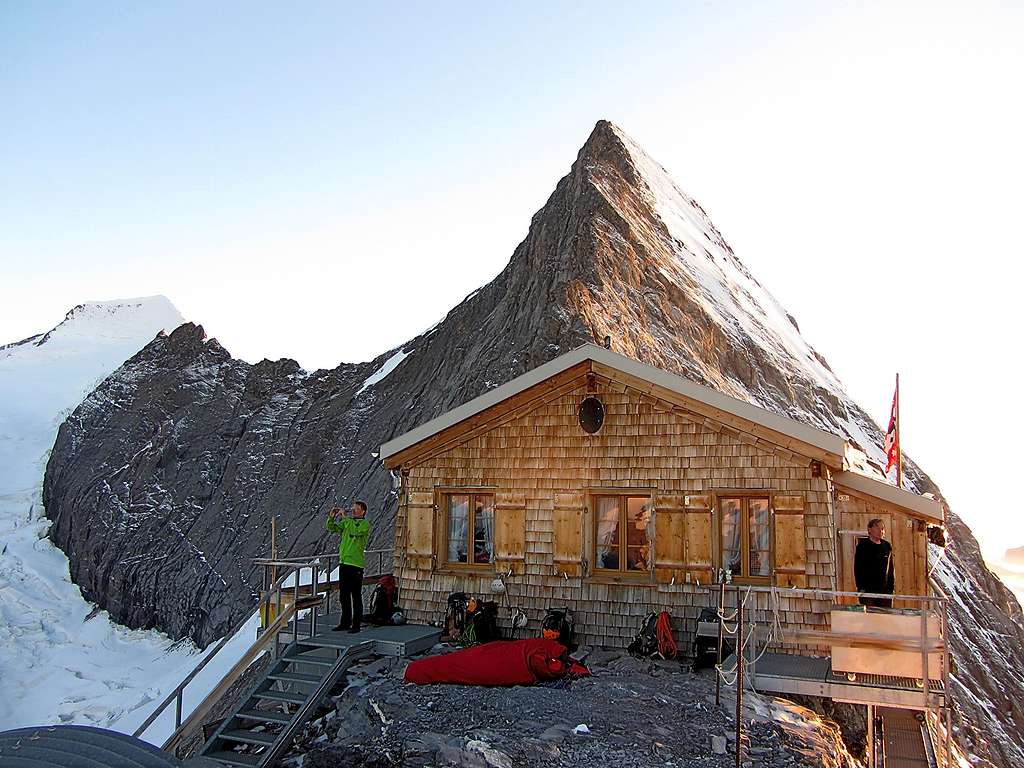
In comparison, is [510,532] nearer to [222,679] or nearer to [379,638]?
[379,638]

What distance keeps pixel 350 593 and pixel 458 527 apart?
230 centimetres

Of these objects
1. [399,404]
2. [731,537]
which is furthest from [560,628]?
[399,404]

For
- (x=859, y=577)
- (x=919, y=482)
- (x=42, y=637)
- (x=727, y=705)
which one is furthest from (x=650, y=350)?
(x=42, y=637)

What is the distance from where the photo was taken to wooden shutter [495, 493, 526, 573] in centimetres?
1519

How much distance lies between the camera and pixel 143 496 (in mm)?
50688

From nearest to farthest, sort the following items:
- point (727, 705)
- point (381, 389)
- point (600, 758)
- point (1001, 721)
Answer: point (600, 758) < point (727, 705) < point (1001, 721) < point (381, 389)

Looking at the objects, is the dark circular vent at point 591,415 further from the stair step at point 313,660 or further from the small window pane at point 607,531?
the stair step at point 313,660

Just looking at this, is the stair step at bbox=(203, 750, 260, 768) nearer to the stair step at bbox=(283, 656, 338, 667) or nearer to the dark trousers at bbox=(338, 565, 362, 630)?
the stair step at bbox=(283, 656, 338, 667)

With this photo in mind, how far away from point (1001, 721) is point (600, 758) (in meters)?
22.9

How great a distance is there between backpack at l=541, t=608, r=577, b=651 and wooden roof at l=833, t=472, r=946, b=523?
16.0 feet

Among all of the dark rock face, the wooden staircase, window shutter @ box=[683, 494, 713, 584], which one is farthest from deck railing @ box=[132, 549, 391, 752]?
the dark rock face

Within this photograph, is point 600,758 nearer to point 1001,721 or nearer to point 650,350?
point 1001,721

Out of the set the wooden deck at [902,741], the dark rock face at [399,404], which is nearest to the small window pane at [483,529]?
the wooden deck at [902,741]

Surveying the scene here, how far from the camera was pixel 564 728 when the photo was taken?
10.0 metres
